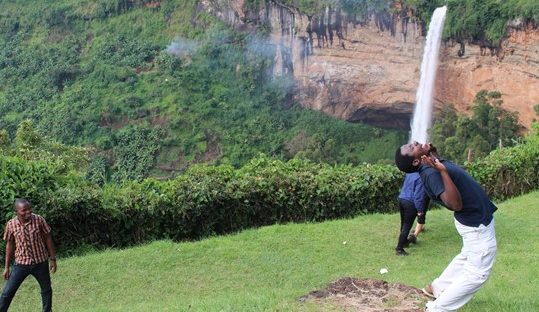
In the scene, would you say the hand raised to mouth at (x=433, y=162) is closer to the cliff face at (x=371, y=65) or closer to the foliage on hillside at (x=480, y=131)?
the foliage on hillside at (x=480, y=131)

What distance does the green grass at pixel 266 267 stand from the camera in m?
5.59

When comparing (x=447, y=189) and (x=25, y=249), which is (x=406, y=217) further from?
(x=25, y=249)

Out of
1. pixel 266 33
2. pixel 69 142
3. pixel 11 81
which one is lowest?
pixel 69 142

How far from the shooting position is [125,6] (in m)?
48.7

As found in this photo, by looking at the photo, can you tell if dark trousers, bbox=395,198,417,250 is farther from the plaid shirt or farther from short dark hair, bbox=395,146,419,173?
the plaid shirt

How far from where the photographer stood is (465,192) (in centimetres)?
406

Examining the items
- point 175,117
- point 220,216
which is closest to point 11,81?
point 175,117

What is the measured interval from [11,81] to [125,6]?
425 inches

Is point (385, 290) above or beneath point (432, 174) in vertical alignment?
beneath

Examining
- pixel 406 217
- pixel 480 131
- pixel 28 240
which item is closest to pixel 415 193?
pixel 406 217

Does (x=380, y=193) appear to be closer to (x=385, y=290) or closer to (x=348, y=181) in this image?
(x=348, y=181)

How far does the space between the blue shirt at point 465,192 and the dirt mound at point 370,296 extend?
2.78ft

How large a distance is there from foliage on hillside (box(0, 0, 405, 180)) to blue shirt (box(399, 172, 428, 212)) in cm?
2715

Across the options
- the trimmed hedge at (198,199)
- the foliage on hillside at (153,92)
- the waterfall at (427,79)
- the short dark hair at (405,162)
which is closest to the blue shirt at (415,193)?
the trimmed hedge at (198,199)
